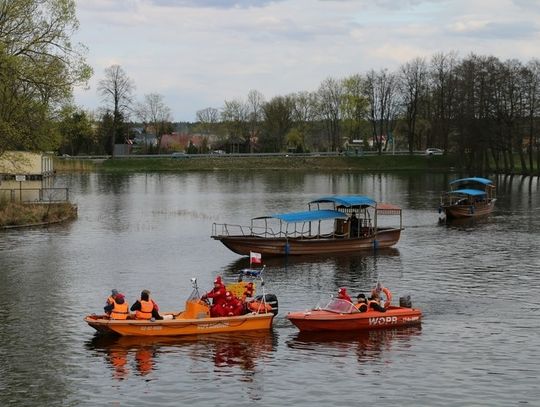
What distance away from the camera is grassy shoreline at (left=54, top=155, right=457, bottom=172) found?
164 metres

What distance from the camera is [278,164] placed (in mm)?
172000

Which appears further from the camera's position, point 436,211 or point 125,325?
point 436,211

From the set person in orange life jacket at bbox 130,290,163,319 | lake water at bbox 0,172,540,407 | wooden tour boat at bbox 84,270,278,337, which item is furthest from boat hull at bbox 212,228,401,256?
person in orange life jacket at bbox 130,290,163,319

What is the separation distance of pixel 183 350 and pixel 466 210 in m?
53.5

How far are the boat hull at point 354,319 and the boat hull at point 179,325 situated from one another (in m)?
1.55

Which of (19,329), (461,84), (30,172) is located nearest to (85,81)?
(30,172)

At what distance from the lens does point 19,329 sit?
118 feet

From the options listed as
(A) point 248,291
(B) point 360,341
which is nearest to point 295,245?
(A) point 248,291

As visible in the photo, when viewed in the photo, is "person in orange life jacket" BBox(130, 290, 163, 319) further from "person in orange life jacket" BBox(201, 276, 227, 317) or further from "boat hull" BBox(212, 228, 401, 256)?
"boat hull" BBox(212, 228, 401, 256)

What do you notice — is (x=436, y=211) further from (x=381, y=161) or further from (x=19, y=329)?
(x=381, y=161)

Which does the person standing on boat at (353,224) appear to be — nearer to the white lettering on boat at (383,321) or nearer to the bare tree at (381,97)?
the white lettering on boat at (383,321)

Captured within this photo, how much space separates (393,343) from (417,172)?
414 ft

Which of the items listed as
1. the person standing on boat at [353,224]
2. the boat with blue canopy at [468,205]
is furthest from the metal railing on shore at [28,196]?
the boat with blue canopy at [468,205]

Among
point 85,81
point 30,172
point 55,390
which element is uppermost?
point 85,81
